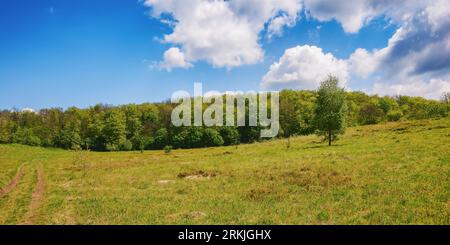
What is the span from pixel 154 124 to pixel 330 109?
109569 millimetres

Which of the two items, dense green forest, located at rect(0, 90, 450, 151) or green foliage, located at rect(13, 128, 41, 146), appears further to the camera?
green foliage, located at rect(13, 128, 41, 146)

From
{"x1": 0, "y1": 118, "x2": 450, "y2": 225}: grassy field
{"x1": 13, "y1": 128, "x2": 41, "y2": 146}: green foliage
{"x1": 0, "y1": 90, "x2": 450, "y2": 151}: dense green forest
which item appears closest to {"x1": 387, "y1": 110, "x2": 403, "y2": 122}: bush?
{"x1": 0, "y1": 90, "x2": 450, "y2": 151}: dense green forest

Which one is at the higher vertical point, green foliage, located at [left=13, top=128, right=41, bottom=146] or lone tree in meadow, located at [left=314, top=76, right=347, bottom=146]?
lone tree in meadow, located at [left=314, top=76, right=347, bottom=146]

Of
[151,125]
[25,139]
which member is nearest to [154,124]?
[151,125]

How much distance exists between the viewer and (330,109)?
58.8 m

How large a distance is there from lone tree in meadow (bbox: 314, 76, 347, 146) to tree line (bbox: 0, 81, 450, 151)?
5080 cm

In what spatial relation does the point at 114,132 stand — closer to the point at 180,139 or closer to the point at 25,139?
the point at 180,139

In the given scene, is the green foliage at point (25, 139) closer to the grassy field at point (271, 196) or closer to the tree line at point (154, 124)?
the tree line at point (154, 124)

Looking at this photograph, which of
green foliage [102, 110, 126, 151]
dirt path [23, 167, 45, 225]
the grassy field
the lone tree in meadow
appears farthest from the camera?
green foliage [102, 110, 126, 151]

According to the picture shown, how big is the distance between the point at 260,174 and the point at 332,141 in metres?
32.6

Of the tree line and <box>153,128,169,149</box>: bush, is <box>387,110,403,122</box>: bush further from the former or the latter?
<box>153,128,169,149</box>: bush
